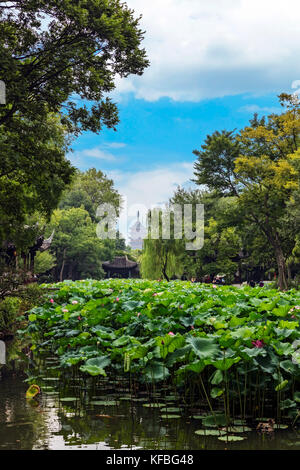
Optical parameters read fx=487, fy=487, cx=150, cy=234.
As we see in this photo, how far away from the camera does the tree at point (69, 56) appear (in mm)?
9727

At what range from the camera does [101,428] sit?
454 cm

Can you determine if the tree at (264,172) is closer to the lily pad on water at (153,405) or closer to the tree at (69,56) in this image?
the tree at (69,56)

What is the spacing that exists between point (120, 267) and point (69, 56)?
41.9 meters

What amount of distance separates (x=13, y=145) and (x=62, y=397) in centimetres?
601

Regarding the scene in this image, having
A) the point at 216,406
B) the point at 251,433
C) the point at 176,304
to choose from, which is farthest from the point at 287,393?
the point at 176,304

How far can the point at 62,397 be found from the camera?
5.75m

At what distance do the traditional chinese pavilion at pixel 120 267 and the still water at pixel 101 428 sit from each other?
147 ft

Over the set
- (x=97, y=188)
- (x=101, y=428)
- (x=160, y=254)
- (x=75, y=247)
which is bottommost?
(x=101, y=428)

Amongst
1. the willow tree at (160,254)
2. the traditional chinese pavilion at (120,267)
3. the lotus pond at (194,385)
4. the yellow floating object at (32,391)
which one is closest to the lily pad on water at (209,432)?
the lotus pond at (194,385)

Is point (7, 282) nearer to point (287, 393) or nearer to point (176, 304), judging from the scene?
point (176, 304)

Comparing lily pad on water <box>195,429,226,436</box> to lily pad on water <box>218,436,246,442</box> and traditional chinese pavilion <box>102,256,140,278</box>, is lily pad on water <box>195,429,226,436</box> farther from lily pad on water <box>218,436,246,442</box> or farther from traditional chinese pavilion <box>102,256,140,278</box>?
traditional chinese pavilion <box>102,256,140,278</box>
